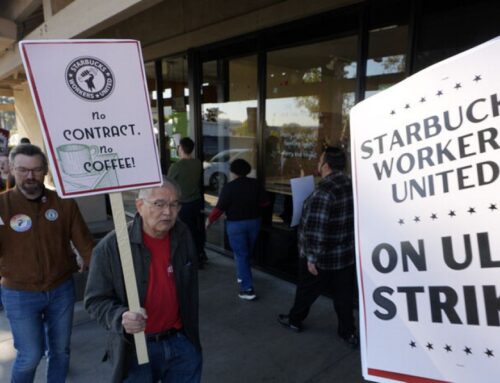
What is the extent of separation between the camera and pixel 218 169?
6.19 m

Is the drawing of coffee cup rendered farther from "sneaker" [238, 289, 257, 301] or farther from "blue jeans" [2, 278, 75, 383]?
"sneaker" [238, 289, 257, 301]

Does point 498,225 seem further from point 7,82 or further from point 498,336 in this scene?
point 7,82

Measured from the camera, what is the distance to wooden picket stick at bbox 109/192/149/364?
1.68 m

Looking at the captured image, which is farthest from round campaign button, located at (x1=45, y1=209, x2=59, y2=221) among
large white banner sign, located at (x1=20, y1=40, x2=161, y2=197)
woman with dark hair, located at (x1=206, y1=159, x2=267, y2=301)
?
woman with dark hair, located at (x1=206, y1=159, x2=267, y2=301)

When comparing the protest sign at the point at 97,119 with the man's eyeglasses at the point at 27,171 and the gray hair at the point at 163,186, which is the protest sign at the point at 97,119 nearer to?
the gray hair at the point at 163,186

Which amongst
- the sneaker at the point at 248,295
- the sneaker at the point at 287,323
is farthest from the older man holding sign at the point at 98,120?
the sneaker at the point at 248,295

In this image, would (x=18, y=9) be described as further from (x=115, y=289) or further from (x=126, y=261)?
(x=126, y=261)

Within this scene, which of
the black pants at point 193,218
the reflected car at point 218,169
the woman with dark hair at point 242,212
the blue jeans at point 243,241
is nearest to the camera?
the woman with dark hair at point 242,212

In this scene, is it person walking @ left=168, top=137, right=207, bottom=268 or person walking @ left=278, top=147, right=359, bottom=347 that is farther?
person walking @ left=168, top=137, right=207, bottom=268

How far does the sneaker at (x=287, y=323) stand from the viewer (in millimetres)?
3729

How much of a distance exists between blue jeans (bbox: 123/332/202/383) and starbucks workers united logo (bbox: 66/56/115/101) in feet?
4.14

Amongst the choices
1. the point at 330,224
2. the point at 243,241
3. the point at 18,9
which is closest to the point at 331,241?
the point at 330,224

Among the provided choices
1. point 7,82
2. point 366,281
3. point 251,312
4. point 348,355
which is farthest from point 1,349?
point 7,82

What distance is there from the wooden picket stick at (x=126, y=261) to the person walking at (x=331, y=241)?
179 cm
